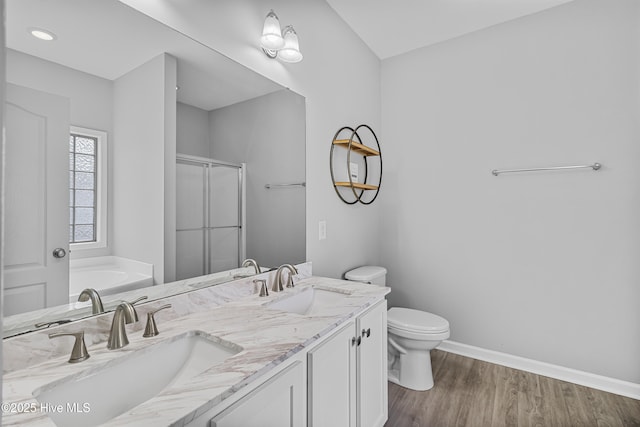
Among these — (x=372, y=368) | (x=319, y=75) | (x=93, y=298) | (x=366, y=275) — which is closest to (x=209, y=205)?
(x=93, y=298)

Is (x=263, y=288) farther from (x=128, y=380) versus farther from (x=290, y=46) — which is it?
(x=290, y=46)

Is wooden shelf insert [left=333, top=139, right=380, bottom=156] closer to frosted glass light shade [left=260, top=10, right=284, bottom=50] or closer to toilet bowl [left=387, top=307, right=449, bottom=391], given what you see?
frosted glass light shade [left=260, top=10, right=284, bottom=50]

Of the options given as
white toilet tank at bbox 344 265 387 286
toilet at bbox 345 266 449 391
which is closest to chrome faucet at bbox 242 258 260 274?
white toilet tank at bbox 344 265 387 286

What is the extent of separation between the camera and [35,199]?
31.9 inches

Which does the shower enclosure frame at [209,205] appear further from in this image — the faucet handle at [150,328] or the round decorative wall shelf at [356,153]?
the round decorative wall shelf at [356,153]

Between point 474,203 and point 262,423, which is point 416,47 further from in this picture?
point 262,423

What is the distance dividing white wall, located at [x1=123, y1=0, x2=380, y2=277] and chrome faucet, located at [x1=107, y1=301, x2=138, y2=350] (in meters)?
1.02

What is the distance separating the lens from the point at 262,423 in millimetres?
776

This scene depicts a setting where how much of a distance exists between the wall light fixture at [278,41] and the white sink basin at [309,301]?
1230mm

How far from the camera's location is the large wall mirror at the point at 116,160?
800mm

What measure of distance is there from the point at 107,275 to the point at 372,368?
1.17 metres

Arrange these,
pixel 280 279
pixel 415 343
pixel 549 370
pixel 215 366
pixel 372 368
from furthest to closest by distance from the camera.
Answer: pixel 549 370, pixel 415 343, pixel 280 279, pixel 372 368, pixel 215 366

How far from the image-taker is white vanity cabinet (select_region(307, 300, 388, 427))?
3.33 ft

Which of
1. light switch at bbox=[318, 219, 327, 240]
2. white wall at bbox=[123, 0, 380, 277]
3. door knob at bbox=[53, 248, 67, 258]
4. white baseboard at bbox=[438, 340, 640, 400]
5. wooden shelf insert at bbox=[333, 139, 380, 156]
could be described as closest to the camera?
door knob at bbox=[53, 248, 67, 258]
